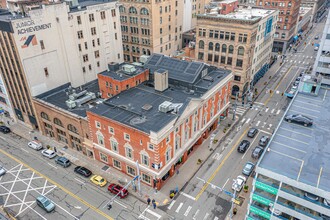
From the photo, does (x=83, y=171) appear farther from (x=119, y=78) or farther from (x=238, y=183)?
(x=238, y=183)

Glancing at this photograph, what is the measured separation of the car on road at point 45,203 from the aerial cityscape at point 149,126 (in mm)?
180

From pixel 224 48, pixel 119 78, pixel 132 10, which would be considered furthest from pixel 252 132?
pixel 132 10

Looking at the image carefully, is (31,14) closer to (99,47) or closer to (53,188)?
(99,47)

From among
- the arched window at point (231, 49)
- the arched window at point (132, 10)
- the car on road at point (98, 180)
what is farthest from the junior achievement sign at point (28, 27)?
the arched window at point (231, 49)

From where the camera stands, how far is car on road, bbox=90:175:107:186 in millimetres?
56406

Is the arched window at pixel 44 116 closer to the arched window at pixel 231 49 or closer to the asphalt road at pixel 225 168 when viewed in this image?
the asphalt road at pixel 225 168

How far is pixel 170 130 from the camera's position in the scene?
5212cm

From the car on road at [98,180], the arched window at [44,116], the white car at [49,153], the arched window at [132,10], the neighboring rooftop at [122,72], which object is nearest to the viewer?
the car on road at [98,180]

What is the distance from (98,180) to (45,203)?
10.8m

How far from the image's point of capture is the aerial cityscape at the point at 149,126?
4703 cm

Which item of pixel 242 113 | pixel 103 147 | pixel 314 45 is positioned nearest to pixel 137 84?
pixel 103 147

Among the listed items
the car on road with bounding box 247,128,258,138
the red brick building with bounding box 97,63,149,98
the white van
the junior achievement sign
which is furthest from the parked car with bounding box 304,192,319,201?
the junior achievement sign

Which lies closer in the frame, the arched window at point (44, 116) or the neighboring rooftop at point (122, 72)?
the neighboring rooftop at point (122, 72)

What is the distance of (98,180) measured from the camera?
56.7m
